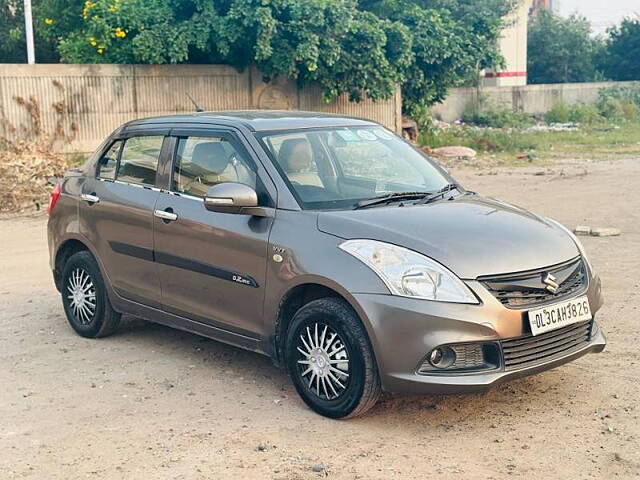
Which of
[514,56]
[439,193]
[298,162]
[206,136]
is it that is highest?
[514,56]

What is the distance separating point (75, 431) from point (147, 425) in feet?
1.28

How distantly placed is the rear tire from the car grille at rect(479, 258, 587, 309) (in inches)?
126

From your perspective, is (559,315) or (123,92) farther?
(123,92)

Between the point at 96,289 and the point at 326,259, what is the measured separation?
8.19ft

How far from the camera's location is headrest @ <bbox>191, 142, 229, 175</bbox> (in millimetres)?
6215

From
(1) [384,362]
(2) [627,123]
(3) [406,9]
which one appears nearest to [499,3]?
(3) [406,9]

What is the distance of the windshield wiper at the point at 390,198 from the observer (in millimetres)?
5742

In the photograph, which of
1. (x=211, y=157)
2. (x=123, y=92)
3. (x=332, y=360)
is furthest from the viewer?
(x=123, y=92)

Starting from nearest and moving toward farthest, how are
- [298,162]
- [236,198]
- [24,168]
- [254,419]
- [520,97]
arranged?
[254,419] < [236,198] < [298,162] < [24,168] < [520,97]

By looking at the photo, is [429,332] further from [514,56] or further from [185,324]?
[514,56]

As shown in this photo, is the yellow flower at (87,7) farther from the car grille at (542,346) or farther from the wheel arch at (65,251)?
the car grille at (542,346)

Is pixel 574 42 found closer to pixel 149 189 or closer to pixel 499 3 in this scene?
pixel 499 3

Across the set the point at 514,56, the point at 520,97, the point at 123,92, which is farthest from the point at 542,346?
the point at 514,56

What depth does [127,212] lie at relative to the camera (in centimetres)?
671
